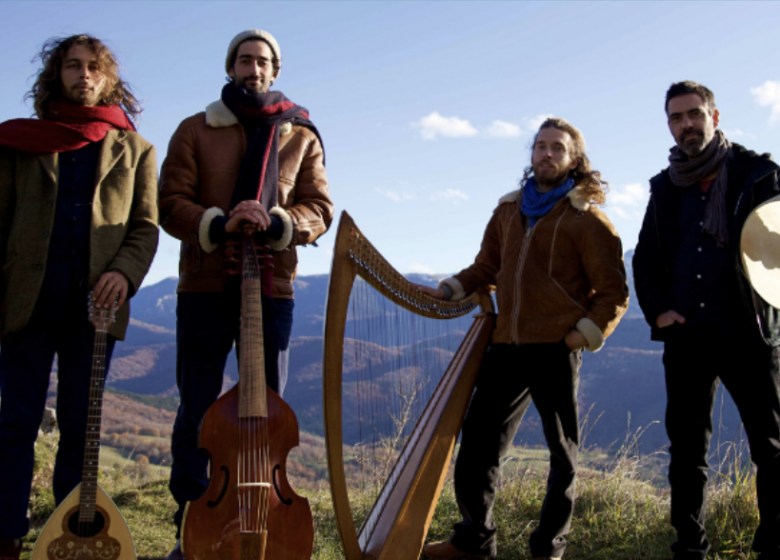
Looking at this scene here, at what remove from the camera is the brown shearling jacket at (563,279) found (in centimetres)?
304

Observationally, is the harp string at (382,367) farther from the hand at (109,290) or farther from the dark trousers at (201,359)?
the hand at (109,290)

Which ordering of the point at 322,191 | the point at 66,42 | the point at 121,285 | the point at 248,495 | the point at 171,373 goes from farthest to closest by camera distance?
the point at 171,373, the point at 322,191, the point at 66,42, the point at 121,285, the point at 248,495

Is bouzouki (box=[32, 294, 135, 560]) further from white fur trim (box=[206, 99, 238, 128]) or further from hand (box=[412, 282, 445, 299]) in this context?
hand (box=[412, 282, 445, 299])

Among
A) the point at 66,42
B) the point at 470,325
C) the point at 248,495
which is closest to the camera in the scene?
the point at 248,495

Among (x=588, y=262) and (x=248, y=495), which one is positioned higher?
(x=588, y=262)

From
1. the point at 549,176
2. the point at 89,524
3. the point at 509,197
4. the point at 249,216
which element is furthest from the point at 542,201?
the point at 89,524

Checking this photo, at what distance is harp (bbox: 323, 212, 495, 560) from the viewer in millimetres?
2219

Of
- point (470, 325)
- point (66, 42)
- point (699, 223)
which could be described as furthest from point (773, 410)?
point (66, 42)

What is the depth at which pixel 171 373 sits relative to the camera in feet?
345

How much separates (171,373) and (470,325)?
107 m

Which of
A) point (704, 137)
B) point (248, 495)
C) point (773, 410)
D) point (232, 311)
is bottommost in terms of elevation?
point (248, 495)

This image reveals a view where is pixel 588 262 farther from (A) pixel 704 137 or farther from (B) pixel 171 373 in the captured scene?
(B) pixel 171 373

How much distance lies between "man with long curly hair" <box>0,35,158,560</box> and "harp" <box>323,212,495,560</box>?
983mm

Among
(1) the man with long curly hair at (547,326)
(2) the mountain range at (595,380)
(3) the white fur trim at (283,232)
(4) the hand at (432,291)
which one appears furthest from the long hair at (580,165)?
(2) the mountain range at (595,380)
